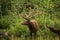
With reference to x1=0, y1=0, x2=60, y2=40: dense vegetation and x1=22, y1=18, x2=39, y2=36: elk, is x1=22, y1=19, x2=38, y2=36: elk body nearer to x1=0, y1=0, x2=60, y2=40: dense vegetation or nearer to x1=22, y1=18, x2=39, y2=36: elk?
x1=22, y1=18, x2=39, y2=36: elk

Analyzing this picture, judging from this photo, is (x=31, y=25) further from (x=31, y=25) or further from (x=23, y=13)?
(x=23, y=13)

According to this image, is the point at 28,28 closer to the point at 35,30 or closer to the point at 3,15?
the point at 35,30

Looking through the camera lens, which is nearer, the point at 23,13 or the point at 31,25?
the point at 31,25

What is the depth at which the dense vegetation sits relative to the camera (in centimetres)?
1141

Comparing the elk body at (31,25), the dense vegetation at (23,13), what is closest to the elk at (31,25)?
the elk body at (31,25)

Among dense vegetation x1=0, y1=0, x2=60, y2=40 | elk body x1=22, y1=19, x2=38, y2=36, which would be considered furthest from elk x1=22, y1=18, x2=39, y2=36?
dense vegetation x1=0, y1=0, x2=60, y2=40

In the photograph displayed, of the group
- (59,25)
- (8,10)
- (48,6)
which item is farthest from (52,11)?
(8,10)

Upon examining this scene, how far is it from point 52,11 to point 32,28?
274 cm

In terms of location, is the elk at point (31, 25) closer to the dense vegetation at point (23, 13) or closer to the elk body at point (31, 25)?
the elk body at point (31, 25)

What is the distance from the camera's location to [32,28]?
10695 millimetres

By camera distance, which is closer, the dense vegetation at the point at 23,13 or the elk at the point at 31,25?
the elk at the point at 31,25

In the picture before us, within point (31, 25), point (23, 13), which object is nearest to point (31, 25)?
point (31, 25)

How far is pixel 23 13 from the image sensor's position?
484 inches

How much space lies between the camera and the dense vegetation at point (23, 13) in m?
11.4
